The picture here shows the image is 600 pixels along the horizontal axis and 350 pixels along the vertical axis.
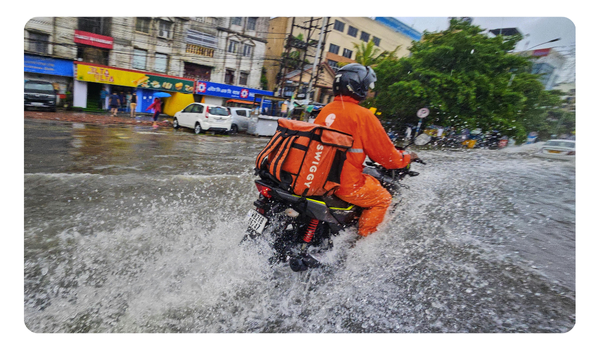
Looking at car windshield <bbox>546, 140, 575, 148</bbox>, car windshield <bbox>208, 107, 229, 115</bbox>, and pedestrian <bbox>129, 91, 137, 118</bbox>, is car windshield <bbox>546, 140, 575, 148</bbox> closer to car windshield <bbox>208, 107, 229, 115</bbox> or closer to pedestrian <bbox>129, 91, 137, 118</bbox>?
car windshield <bbox>208, 107, 229, 115</bbox>

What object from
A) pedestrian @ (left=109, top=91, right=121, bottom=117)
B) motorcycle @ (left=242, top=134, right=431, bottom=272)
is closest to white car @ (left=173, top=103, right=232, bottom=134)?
pedestrian @ (left=109, top=91, right=121, bottom=117)

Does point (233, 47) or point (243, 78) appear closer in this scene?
point (233, 47)

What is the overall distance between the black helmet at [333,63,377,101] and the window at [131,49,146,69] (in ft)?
46.8

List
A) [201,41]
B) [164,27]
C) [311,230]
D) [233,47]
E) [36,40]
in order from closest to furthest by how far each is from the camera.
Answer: [311,230] < [36,40] < [164,27] < [201,41] < [233,47]

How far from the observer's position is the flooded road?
1.88 metres

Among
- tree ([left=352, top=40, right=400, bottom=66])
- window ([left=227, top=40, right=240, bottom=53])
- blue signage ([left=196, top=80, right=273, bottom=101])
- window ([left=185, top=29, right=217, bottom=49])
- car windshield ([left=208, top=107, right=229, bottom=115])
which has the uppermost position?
window ([left=227, top=40, right=240, bottom=53])

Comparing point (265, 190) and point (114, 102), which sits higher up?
point (265, 190)

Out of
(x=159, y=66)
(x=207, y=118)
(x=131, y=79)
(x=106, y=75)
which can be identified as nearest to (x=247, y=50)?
(x=159, y=66)

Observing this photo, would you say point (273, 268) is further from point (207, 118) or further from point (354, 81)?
point (207, 118)

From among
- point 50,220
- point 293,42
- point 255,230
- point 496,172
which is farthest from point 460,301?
point 293,42

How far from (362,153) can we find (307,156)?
44 centimetres

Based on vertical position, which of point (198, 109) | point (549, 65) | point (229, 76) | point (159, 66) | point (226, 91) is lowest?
point (198, 109)

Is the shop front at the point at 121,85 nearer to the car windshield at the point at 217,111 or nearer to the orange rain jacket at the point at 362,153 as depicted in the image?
the car windshield at the point at 217,111

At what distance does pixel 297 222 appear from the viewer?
2.17 m
